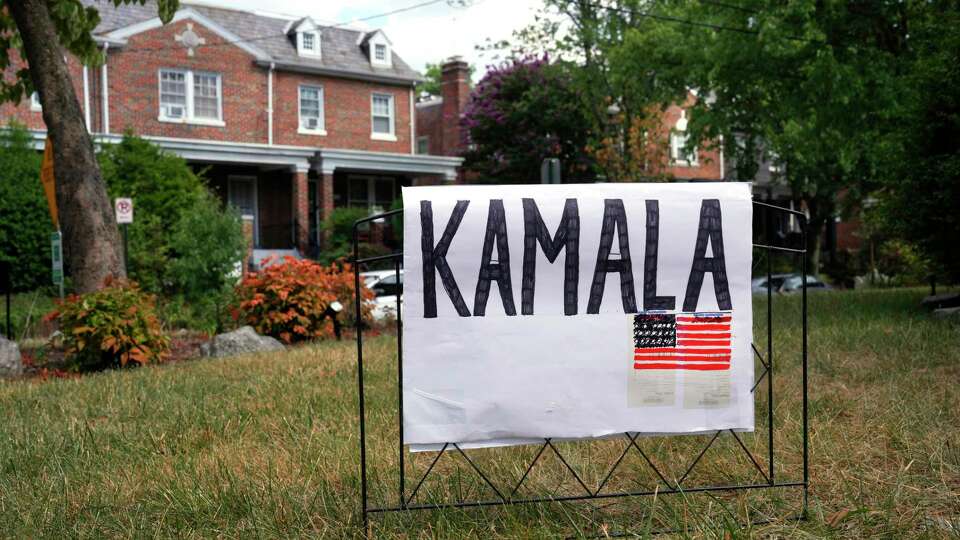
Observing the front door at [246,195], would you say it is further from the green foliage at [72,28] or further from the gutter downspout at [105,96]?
the green foliage at [72,28]

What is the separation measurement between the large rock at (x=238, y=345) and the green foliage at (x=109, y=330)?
77cm

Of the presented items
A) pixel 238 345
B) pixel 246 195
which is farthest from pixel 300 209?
pixel 238 345

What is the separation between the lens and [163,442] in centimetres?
574

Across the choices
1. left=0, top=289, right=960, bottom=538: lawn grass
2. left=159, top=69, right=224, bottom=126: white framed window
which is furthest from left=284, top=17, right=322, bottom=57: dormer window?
left=0, top=289, right=960, bottom=538: lawn grass

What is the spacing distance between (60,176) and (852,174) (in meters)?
25.0

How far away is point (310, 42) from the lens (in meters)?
30.2

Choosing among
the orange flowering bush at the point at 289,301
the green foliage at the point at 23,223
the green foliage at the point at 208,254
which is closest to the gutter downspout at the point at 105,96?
the green foliage at the point at 23,223

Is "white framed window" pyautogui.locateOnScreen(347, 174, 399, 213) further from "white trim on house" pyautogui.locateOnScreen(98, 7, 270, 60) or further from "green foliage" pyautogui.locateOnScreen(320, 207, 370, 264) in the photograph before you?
"white trim on house" pyautogui.locateOnScreen(98, 7, 270, 60)

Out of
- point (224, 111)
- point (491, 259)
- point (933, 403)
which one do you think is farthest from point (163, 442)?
point (224, 111)

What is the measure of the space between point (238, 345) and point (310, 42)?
2065 centimetres

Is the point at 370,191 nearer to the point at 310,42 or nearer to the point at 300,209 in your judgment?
the point at 300,209

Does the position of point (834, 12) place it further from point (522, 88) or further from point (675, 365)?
point (522, 88)

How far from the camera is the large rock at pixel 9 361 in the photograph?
33.3ft

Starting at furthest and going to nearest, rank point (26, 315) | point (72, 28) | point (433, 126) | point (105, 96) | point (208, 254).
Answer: point (433, 126) → point (105, 96) → point (26, 315) → point (208, 254) → point (72, 28)
